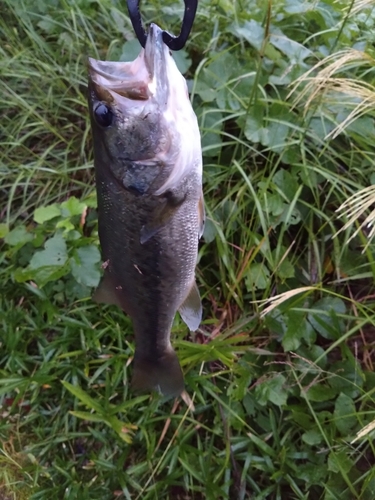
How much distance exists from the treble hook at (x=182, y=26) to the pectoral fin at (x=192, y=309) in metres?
0.70

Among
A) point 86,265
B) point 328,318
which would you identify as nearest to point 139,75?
point 86,265

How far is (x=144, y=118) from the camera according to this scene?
3.49 ft

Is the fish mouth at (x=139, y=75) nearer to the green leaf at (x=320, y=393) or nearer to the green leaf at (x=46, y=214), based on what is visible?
the green leaf at (x=46, y=214)

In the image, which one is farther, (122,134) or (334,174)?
(334,174)

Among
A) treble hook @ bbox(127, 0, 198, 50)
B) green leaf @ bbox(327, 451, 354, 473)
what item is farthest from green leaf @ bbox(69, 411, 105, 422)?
treble hook @ bbox(127, 0, 198, 50)

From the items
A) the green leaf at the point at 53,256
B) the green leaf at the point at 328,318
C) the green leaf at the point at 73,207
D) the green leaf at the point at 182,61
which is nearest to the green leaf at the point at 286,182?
the green leaf at the point at 328,318

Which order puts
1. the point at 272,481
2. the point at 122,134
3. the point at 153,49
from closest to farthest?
the point at 153,49, the point at 122,134, the point at 272,481

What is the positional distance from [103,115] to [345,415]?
1473 mm

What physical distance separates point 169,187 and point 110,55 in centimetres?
160

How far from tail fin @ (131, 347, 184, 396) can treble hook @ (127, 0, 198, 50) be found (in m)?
0.95

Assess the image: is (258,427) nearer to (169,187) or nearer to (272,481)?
(272,481)

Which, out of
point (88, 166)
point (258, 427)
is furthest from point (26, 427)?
point (88, 166)

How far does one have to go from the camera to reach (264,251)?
2.04m

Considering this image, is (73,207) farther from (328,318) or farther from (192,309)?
(328,318)
